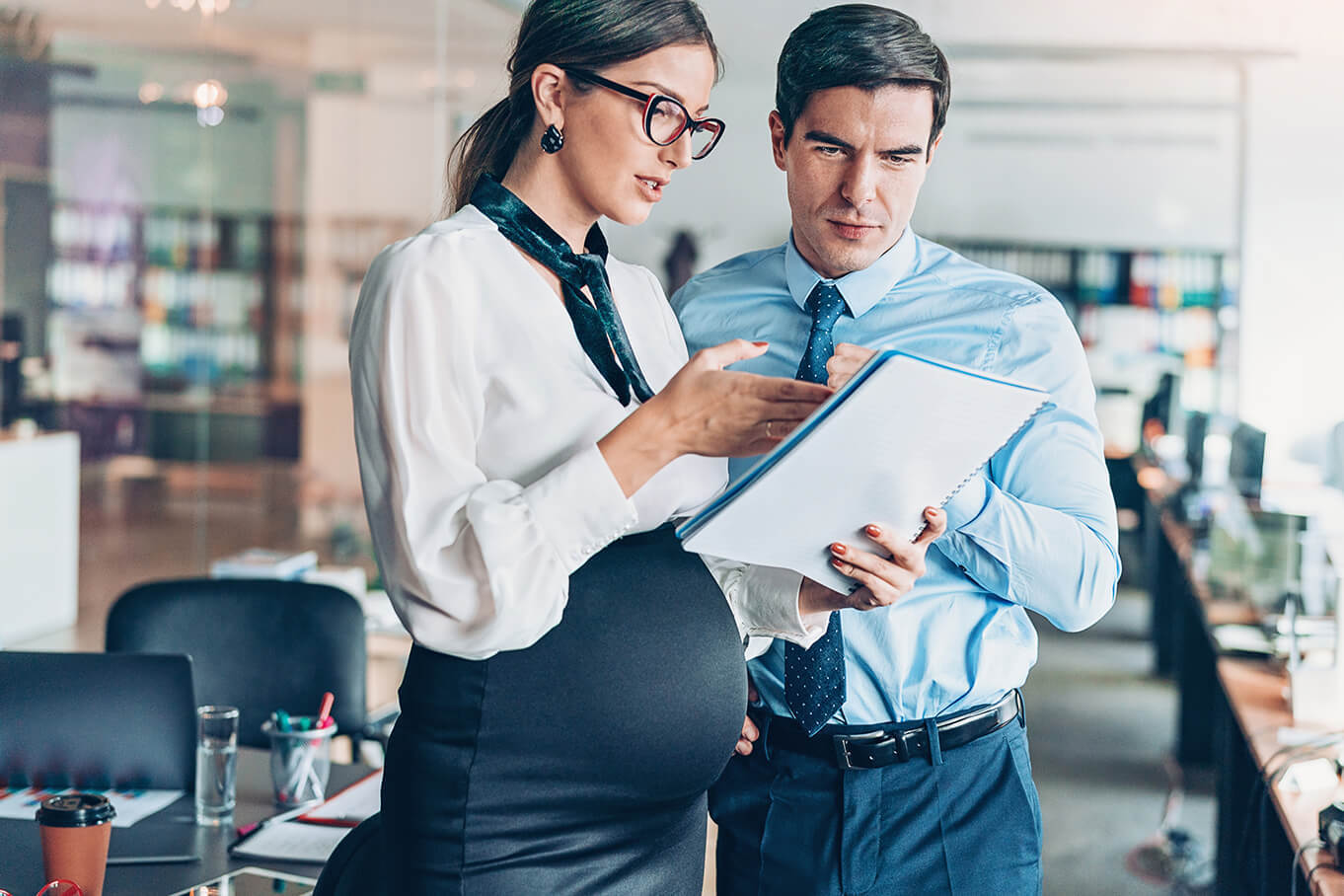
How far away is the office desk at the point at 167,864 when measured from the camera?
5.70 ft

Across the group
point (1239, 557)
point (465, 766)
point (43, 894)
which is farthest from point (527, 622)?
point (1239, 557)

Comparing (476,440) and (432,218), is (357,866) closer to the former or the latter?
(476,440)

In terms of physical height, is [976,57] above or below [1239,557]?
above

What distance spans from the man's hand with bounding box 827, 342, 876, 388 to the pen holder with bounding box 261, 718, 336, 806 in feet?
4.01

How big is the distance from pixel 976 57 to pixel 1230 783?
5495mm

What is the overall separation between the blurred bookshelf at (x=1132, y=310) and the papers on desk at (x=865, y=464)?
290 inches

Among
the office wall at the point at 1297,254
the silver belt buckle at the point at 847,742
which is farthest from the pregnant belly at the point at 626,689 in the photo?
the office wall at the point at 1297,254

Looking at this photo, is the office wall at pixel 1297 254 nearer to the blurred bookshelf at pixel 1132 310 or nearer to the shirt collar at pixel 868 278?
the blurred bookshelf at pixel 1132 310

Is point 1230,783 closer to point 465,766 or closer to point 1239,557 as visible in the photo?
point 1239,557

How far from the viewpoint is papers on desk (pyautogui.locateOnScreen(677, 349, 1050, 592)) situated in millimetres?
1146

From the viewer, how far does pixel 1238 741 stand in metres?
3.49

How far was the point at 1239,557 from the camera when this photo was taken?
4.12m

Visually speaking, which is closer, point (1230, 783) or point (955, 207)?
point (1230, 783)

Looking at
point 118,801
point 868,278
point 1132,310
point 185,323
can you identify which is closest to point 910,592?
point 868,278
